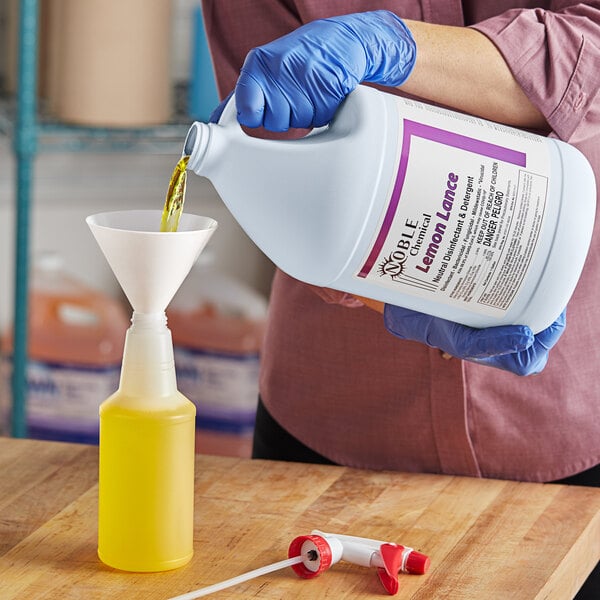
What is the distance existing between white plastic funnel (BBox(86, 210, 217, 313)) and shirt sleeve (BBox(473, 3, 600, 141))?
0.98 feet

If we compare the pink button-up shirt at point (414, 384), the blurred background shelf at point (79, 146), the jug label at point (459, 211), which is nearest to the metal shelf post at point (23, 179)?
the blurred background shelf at point (79, 146)

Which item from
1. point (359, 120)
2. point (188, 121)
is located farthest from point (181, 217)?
point (188, 121)

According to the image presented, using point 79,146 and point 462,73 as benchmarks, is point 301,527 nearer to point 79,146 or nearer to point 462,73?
point 462,73

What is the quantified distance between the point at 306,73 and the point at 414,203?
123mm

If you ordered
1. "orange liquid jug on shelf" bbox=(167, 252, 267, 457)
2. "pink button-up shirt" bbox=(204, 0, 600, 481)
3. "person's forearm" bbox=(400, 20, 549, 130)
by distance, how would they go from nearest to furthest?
"person's forearm" bbox=(400, 20, 549, 130), "pink button-up shirt" bbox=(204, 0, 600, 481), "orange liquid jug on shelf" bbox=(167, 252, 267, 457)

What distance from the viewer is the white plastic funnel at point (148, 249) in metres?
0.80

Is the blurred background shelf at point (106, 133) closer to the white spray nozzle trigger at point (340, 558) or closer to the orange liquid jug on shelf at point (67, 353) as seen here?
the orange liquid jug on shelf at point (67, 353)

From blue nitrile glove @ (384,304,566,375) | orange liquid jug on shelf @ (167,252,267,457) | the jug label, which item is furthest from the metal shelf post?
the jug label

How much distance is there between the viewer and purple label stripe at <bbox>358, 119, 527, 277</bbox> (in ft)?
2.63

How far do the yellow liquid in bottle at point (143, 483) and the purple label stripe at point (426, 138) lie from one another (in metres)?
0.19

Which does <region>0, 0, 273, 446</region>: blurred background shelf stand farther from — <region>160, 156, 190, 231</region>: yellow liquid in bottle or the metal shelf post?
<region>160, 156, 190, 231</region>: yellow liquid in bottle

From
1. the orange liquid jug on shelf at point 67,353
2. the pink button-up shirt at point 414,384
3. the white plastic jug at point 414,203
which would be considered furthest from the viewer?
the orange liquid jug on shelf at point 67,353

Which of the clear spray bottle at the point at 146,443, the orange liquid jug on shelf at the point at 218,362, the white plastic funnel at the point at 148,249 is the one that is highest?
the white plastic funnel at the point at 148,249

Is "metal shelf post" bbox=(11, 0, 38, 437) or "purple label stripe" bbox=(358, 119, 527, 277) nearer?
"purple label stripe" bbox=(358, 119, 527, 277)
